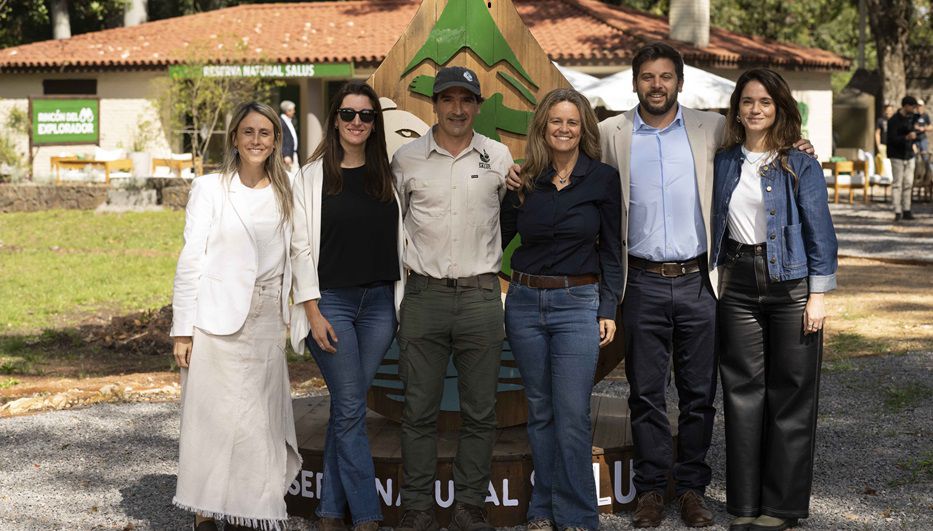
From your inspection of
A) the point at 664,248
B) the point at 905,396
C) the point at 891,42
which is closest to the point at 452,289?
the point at 664,248

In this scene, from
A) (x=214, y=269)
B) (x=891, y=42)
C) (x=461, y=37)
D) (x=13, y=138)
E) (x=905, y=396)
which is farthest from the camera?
(x=13, y=138)

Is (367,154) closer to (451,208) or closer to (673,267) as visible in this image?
(451,208)

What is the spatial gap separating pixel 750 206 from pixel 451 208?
4.06 feet

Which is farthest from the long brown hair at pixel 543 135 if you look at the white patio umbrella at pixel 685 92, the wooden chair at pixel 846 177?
the wooden chair at pixel 846 177

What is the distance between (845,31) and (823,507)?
137 feet

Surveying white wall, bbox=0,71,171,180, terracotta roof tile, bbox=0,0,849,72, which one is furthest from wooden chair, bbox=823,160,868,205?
white wall, bbox=0,71,171,180

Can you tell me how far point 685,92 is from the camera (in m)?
16.5

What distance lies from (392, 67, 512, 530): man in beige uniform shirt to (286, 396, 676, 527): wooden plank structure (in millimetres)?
237

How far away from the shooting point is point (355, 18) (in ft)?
94.7

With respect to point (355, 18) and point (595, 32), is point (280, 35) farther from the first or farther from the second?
point (595, 32)

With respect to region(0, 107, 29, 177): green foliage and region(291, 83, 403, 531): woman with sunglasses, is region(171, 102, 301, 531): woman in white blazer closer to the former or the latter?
region(291, 83, 403, 531): woman with sunglasses

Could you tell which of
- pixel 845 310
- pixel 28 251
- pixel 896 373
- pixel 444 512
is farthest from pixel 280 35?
pixel 444 512

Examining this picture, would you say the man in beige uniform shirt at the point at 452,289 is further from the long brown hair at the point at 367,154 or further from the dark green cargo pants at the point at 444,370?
the long brown hair at the point at 367,154

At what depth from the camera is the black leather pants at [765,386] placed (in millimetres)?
4914
